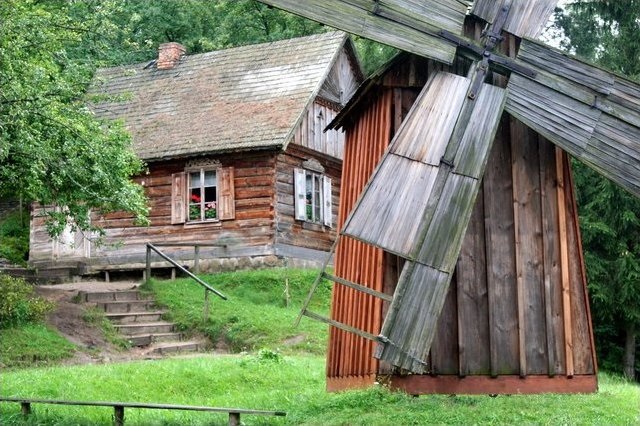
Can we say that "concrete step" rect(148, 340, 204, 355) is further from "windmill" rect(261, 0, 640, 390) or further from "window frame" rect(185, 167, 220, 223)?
"windmill" rect(261, 0, 640, 390)

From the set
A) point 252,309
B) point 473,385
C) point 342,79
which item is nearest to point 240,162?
point 342,79

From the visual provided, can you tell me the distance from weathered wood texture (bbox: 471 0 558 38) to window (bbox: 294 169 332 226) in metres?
14.3

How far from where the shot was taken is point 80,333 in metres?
17.8

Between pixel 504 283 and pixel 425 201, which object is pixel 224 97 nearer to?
pixel 504 283

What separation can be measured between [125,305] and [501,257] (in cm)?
1148

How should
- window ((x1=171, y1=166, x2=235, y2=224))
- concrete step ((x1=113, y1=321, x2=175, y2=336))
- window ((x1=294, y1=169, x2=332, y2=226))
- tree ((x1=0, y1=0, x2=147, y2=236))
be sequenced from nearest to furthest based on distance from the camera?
tree ((x1=0, y1=0, x2=147, y2=236))
concrete step ((x1=113, y1=321, x2=175, y2=336))
window ((x1=171, y1=166, x2=235, y2=224))
window ((x1=294, y1=169, x2=332, y2=226))

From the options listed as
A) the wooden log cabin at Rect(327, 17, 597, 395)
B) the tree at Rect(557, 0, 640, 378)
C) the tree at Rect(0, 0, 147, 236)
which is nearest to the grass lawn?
the wooden log cabin at Rect(327, 17, 597, 395)

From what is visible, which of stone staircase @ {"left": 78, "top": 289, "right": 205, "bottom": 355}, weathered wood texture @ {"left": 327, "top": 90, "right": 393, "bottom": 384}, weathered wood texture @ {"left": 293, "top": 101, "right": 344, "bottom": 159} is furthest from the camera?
weathered wood texture @ {"left": 293, "top": 101, "right": 344, "bottom": 159}

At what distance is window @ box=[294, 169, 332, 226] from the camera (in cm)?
2409

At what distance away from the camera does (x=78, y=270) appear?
82.1ft

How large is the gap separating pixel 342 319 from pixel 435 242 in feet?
8.02

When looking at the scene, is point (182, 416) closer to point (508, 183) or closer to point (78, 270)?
point (508, 183)

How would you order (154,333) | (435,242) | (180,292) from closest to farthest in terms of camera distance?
(435,242) < (154,333) < (180,292)

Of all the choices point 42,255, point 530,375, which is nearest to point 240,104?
point 42,255
